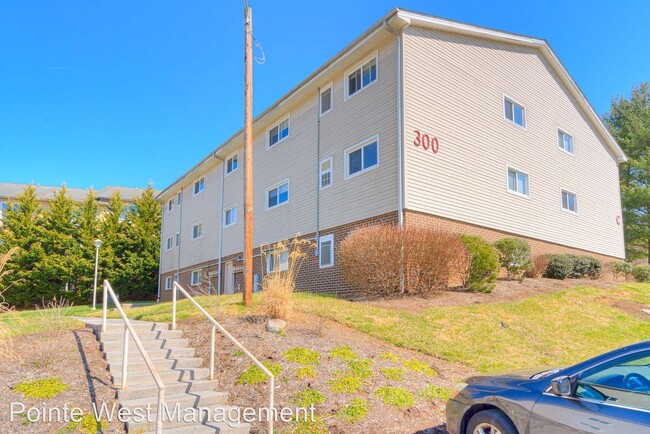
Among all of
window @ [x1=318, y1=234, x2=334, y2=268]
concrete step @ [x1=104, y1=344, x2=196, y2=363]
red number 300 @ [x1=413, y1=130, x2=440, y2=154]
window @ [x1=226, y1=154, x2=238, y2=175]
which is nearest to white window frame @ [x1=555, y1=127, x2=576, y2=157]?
red number 300 @ [x1=413, y1=130, x2=440, y2=154]

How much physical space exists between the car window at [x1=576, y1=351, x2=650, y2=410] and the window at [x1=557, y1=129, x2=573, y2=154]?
18256 millimetres

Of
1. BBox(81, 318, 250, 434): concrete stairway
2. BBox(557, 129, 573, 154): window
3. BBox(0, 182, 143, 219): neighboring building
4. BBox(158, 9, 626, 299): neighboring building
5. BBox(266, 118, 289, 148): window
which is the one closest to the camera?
BBox(81, 318, 250, 434): concrete stairway

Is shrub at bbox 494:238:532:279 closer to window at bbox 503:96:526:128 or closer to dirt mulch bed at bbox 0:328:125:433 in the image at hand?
window at bbox 503:96:526:128

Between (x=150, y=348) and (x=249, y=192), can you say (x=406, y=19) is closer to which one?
(x=249, y=192)

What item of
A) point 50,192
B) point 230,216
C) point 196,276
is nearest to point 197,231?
point 196,276

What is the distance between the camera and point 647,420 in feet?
10.6

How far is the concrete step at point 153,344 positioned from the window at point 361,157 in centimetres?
863

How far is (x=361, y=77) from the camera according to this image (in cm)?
1592

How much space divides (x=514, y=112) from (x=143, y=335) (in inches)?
612

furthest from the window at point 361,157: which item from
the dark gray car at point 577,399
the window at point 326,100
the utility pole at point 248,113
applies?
the dark gray car at point 577,399

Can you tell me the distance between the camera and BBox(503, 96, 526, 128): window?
1780 cm

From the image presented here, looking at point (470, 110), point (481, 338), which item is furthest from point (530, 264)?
point (481, 338)

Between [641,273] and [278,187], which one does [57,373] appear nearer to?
[278,187]

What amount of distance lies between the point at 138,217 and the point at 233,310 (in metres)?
27.6
